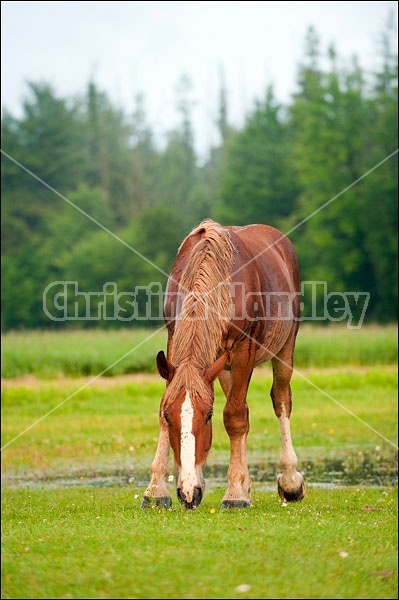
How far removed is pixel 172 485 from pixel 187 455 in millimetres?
4332

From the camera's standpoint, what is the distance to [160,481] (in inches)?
372

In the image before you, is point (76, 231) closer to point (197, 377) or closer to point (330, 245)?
point (330, 245)

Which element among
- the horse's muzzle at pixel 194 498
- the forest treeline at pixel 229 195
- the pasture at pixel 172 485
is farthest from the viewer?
the forest treeline at pixel 229 195

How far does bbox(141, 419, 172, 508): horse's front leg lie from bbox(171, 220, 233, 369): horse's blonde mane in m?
1.47

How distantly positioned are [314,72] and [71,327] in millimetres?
32154

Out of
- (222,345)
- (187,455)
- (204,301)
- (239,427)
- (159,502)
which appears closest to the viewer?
(187,455)

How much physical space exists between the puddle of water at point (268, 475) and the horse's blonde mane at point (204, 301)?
411cm

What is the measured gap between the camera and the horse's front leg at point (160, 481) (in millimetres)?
9398

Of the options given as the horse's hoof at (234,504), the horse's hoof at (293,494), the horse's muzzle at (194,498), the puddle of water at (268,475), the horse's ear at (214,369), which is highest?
the horse's ear at (214,369)

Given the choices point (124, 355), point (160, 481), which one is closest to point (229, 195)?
point (124, 355)

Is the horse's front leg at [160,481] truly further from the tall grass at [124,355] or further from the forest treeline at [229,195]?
the forest treeline at [229,195]

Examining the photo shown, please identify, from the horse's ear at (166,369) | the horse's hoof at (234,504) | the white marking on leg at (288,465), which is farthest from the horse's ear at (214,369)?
the white marking on leg at (288,465)

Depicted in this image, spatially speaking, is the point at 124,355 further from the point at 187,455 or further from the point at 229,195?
the point at 229,195

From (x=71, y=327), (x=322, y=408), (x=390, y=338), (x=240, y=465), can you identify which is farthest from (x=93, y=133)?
(x=240, y=465)
